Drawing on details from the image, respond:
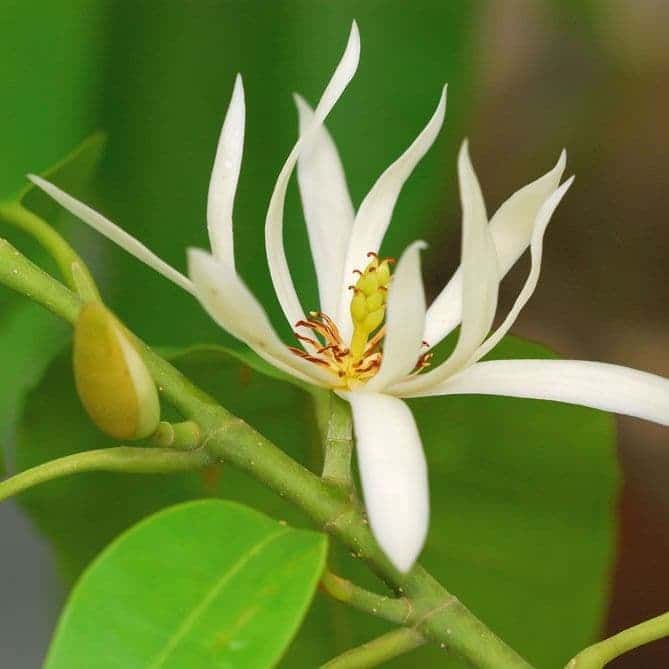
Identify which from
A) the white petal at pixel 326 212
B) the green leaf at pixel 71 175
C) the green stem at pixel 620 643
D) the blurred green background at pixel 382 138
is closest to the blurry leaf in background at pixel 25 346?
the blurred green background at pixel 382 138

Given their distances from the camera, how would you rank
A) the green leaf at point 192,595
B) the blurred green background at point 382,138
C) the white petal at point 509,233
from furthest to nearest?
1. the blurred green background at point 382,138
2. the white petal at point 509,233
3. the green leaf at point 192,595

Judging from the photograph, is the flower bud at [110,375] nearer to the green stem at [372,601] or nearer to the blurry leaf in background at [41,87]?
the green stem at [372,601]

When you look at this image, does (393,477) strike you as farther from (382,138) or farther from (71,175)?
(382,138)

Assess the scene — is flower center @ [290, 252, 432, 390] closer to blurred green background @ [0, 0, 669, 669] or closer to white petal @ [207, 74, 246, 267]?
white petal @ [207, 74, 246, 267]

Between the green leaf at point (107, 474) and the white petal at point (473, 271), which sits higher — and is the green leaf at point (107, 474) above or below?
below

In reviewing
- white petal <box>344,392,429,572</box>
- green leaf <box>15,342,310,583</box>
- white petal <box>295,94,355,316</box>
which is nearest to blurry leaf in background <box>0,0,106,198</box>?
green leaf <box>15,342,310,583</box>
